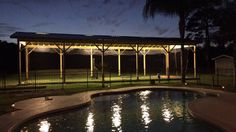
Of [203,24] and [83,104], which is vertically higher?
[203,24]

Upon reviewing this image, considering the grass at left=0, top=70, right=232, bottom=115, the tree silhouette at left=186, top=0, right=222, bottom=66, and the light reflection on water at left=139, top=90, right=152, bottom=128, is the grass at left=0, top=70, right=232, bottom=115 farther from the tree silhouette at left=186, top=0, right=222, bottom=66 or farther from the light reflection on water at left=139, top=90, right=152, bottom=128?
the tree silhouette at left=186, top=0, right=222, bottom=66

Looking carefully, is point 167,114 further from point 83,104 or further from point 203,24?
point 203,24

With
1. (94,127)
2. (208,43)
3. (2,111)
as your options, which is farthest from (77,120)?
(208,43)

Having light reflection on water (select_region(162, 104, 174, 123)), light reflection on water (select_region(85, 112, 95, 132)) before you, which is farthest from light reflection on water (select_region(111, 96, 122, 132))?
light reflection on water (select_region(162, 104, 174, 123))

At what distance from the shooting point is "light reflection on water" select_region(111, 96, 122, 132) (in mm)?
8069

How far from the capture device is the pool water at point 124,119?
7980 millimetres

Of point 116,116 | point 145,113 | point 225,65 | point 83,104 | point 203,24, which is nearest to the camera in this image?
point 116,116

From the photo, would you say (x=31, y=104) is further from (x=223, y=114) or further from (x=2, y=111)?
(x=223, y=114)

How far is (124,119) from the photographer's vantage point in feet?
30.4

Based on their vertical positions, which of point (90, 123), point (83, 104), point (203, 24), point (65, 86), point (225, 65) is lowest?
point (90, 123)

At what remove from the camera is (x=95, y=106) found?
12.1m

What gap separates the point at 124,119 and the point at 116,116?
2.06 feet

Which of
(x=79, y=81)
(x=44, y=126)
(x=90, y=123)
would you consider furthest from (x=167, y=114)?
(x=79, y=81)

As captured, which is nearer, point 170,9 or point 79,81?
Result: point 79,81
